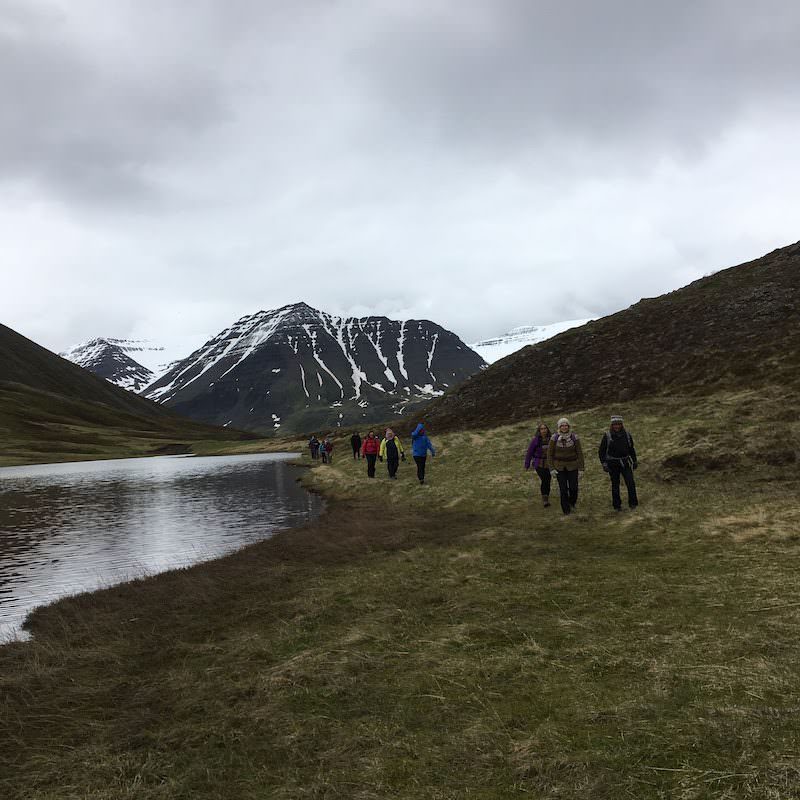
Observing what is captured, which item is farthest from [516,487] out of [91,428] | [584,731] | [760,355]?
[91,428]

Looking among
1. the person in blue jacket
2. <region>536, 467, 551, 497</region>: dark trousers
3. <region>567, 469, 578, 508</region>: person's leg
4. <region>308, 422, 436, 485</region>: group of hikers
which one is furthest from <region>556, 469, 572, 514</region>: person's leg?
the person in blue jacket

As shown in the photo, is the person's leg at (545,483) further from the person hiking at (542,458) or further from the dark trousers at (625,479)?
the dark trousers at (625,479)

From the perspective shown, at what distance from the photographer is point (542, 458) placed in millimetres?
21812

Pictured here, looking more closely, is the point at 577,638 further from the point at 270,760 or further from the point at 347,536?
the point at 347,536

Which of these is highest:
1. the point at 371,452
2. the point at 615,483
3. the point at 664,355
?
the point at 664,355

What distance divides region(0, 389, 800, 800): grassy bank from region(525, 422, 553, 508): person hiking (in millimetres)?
4396

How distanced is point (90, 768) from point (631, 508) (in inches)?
664

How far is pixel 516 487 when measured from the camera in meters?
25.9

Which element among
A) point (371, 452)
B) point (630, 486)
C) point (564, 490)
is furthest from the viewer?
point (371, 452)

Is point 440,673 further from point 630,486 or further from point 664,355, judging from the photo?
point 664,355

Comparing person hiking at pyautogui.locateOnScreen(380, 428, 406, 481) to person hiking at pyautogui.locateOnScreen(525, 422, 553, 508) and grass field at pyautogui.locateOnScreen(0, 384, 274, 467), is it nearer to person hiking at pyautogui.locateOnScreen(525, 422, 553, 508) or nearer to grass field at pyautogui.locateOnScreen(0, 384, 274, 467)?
person hiking at pyautogui.locateOnScreen(525, 422, 553, 508)

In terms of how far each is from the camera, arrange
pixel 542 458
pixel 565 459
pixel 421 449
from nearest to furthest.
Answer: pixel 565 459 < pixel 542 458 < pixel 421 449

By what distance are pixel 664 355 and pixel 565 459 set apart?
34.3 metres

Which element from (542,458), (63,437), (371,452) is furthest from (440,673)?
(63,437)
